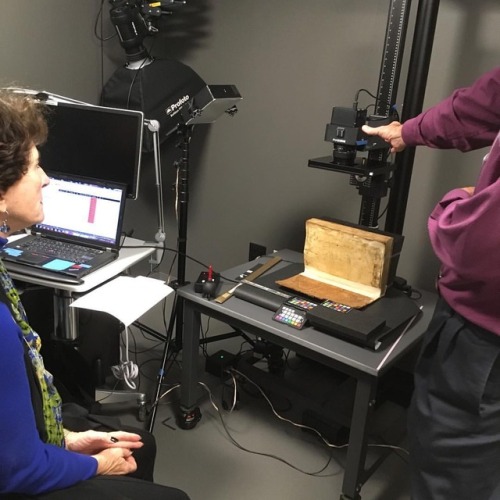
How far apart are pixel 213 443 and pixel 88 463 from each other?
3.29 ft

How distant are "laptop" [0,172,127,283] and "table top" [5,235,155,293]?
0.03 meters

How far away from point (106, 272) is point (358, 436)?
39.5 inches

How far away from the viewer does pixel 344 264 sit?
73.3 inches

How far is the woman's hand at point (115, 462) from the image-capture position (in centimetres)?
125

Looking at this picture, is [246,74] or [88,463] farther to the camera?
[246,74]

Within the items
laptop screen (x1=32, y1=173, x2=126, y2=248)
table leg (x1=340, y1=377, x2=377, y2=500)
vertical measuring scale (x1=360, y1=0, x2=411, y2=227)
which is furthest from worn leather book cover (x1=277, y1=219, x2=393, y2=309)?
laptop screen (x1=32, y1=173, x2=126, y2=248)

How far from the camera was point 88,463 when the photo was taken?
3.89ft

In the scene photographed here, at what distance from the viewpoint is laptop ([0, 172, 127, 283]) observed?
77.4 inches

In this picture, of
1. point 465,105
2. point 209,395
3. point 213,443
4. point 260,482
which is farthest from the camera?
point 209,395

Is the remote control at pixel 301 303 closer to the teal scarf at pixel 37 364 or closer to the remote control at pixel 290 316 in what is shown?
the remote control at pixel 290 316

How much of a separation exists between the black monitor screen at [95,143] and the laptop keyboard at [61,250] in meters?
0.27

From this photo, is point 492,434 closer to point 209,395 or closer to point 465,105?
point 465,105

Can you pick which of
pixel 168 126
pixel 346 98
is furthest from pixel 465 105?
pixel 168 126

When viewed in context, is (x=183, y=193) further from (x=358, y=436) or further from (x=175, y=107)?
(x=358, y=436)
